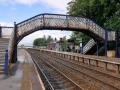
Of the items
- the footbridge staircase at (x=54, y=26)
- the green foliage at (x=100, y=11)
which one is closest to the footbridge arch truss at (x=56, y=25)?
the footbridge staircase at (x=54, y=26)

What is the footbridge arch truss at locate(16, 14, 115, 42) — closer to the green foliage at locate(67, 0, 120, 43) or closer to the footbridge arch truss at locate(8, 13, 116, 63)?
the footbridge arch truss at locate(8, 13, 116, 63)

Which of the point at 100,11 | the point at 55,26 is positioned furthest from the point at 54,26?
the point at 100,11

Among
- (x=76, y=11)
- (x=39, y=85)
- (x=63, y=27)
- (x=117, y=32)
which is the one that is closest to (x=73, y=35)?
(x=76, y=11)

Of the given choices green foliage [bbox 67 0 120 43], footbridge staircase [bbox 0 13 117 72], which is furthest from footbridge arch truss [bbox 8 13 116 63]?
green foliage [bbox 67 0 120 43]

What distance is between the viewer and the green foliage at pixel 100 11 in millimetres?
30781

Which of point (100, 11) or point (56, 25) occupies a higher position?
point (100, 11)

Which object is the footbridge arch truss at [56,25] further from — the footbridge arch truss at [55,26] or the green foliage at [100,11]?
the green foliage at [100,11]

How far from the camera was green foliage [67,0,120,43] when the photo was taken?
30.8 m

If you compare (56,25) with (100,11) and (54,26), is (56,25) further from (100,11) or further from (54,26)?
(100,11)

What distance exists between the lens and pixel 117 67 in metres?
14.4

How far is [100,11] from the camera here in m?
36.3

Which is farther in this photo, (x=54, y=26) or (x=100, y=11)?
(x=100, y=11)

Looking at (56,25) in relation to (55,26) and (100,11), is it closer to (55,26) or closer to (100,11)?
(55,26)

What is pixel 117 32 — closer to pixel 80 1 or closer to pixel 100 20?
pixel 100 20
